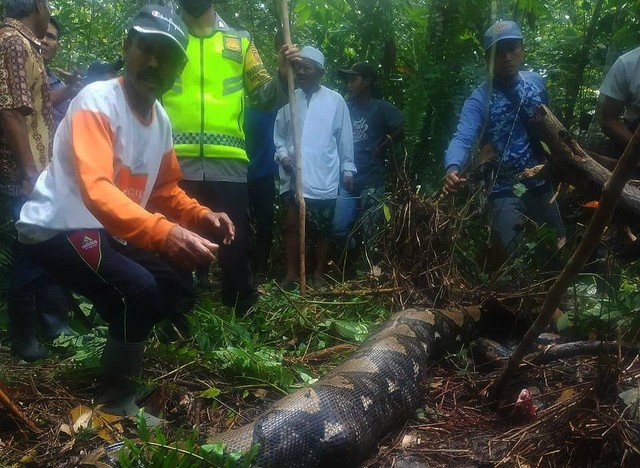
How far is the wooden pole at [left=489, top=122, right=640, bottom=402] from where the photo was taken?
7.11 feet

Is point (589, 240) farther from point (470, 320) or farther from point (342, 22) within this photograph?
point (342, 22)

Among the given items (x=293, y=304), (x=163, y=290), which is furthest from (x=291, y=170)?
(x=163, y=290)

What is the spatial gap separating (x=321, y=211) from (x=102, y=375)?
341 centimetres

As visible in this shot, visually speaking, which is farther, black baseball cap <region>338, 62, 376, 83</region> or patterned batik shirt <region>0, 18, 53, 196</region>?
black baseball cap <region>338, 62, 376, 83</region>

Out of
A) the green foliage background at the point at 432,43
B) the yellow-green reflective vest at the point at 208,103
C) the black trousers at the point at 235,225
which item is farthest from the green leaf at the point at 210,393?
the green foliage background at the point at 432,43

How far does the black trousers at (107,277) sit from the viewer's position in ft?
9.37

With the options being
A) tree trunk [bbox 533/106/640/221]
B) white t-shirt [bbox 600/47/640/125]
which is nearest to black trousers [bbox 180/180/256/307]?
tree trunk [bbox 533/106/640/221]

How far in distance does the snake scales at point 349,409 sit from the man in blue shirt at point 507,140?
1231 mm

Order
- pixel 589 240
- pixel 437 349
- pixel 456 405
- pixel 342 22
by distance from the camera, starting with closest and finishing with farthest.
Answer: pixel 589 240 < pixel 456 405 < pixel 437 349 < pixel 342 22

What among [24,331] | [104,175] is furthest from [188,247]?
[24,331]

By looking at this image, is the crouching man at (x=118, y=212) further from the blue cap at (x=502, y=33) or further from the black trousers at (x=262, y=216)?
the black trousers at (x=262, y=216)

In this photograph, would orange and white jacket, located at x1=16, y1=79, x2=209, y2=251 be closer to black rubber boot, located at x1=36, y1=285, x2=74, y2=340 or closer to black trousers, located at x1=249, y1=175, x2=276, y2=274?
black rubber boot, located at x1=36, y1=285, x2=74, y2=340

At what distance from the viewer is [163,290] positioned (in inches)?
126

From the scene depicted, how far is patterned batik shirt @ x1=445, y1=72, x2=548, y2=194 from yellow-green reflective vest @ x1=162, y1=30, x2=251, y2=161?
1582mm
